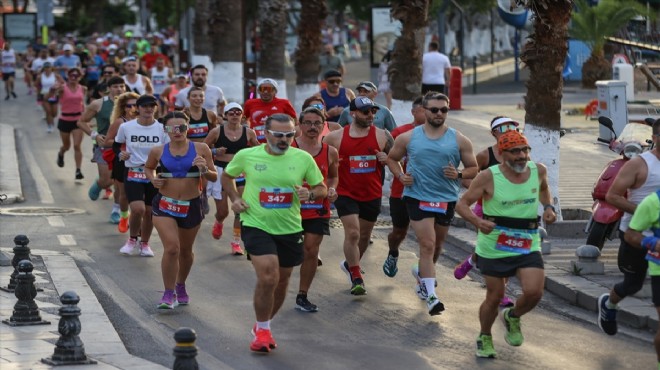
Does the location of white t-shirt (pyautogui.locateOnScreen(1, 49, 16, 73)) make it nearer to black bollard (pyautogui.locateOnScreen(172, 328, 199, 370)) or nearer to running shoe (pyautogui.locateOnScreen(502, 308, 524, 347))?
running shoe (pyautogui.locateOnScreen(502, 308, 524, 347))

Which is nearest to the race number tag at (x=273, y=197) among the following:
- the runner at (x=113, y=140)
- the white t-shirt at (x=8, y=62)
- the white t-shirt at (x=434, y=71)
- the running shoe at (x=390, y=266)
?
the running shoe at (x=390, y=266)

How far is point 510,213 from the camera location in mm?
11273

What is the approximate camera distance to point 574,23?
4169 cm

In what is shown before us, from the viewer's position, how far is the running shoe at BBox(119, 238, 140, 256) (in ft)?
55.4

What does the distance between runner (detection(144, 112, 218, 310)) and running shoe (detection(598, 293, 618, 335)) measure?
3.68m

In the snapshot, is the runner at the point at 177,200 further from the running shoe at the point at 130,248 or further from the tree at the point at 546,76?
the tree at the point at 546,76

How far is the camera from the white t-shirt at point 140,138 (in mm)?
16812

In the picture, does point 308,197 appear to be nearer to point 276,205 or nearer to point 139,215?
point 276,205

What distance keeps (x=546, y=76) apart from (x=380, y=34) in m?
21.0

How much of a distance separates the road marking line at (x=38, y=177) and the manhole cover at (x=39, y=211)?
2.94 feet

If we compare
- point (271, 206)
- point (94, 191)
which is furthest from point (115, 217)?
point (271, 206)

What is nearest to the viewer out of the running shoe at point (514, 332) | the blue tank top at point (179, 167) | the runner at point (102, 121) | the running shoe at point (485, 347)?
the running shoe at point (485, 347)

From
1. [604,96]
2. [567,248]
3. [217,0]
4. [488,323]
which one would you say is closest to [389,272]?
[567,248]

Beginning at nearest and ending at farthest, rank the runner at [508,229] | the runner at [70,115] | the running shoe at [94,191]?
the runner at [508,229] → the running shoe at [94,191] → the runner at [70,115]
